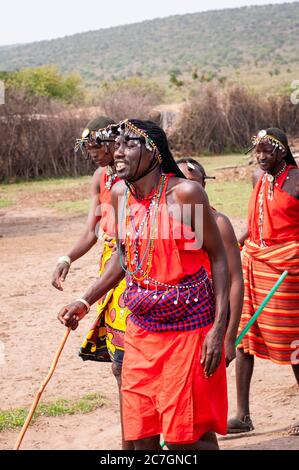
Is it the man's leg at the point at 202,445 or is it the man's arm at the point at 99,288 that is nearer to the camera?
the man's leg at the point at 202,445

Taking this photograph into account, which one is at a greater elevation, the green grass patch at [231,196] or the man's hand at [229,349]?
the man's hand at [229,349]

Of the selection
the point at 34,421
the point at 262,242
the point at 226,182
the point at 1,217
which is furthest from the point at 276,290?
the point at 226,182

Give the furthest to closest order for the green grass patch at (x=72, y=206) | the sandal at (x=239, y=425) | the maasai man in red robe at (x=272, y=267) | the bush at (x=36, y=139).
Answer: the bush at (x=36, y=139) → the green grass patch at (x=72, y=206) → the maasai man in red robe at (x=272, y=267) → the sandal at (x=239, y=425)

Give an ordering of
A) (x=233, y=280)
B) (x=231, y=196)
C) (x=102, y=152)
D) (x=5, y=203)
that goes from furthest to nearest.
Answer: (x=5, y=203), (x=231, y=196), (x=102, y=152), (x=233, y=280)

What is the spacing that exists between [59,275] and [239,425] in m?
1.45

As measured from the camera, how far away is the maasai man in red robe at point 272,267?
496 centimetres

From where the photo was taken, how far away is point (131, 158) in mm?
3285

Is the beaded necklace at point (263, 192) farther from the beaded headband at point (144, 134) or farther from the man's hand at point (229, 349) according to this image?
the beaded headband at point (144, 134)

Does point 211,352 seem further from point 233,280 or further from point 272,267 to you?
point 272,267

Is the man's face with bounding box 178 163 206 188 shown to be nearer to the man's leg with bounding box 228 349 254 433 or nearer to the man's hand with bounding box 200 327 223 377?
the man's hand with bounding box 200 327 223 377

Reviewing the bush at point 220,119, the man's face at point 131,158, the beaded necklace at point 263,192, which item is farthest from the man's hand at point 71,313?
the bush at point 220,119

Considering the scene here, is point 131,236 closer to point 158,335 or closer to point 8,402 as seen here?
point 158,335

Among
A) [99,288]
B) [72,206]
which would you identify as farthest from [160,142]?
[72,206]

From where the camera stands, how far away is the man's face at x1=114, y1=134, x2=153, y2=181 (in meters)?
3.28
